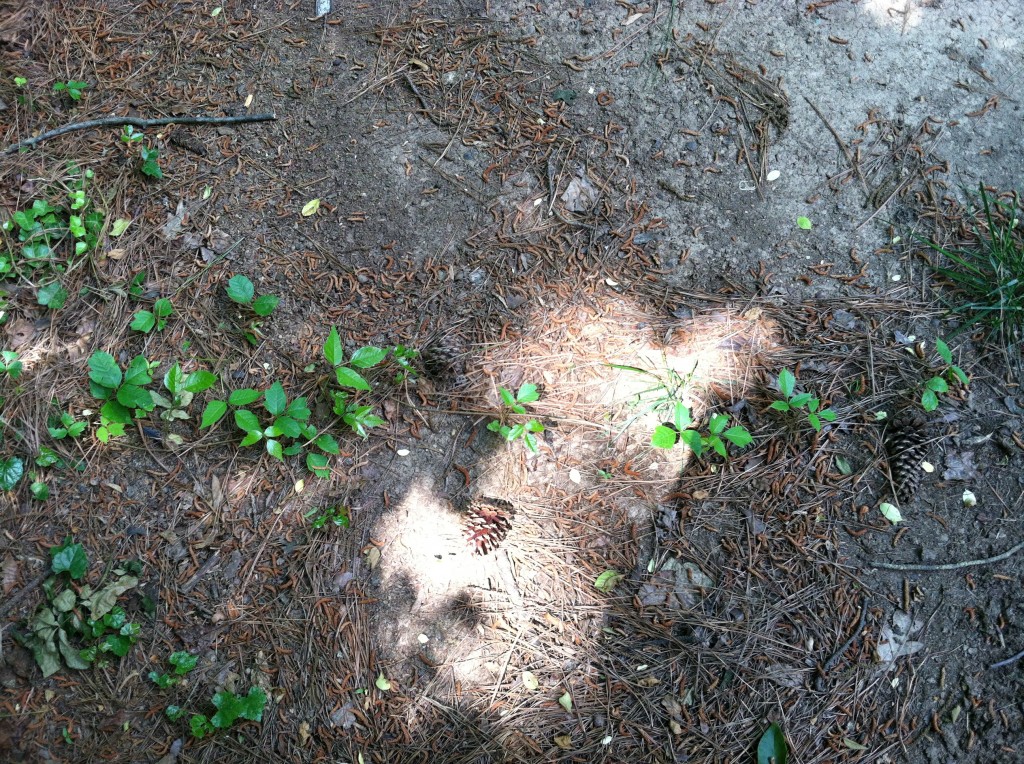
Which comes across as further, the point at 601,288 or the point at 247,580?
the point at 601,288

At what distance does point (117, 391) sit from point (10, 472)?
16.5 inches

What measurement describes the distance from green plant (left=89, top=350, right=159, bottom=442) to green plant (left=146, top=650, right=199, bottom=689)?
78 centimetres

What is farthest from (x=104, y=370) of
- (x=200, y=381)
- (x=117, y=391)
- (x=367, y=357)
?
(x=367, y=357)

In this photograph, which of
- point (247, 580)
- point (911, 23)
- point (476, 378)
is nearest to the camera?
point (247, 580)

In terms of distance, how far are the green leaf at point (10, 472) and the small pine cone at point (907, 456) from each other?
2.87 meters

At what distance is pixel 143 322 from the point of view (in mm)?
2371

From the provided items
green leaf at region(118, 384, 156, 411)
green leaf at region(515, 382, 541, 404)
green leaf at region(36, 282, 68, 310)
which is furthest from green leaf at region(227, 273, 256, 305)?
green leaf at region(515, 382, 541, 404)

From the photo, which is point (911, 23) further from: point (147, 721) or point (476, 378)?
point (147, 721)

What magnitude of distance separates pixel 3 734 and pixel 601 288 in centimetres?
236

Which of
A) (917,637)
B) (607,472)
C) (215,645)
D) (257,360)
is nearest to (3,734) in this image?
(215,645)

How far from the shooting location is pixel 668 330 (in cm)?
235

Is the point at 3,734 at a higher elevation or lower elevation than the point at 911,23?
lower

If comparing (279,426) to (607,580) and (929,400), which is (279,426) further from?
(929,400)

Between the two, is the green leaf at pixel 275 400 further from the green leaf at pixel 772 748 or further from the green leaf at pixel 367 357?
the green leaf at pixel 772 748
